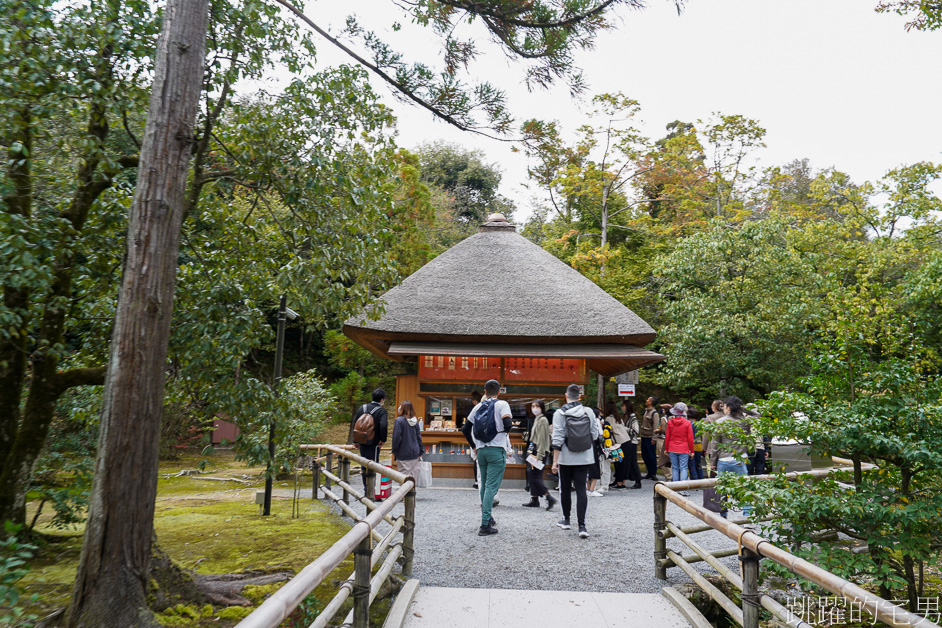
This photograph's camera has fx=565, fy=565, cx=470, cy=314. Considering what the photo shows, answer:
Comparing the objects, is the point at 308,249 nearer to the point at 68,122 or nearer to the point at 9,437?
the point at 68,122

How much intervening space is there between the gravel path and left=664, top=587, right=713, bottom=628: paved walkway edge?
24 centimetres

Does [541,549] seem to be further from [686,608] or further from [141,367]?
[141,367]

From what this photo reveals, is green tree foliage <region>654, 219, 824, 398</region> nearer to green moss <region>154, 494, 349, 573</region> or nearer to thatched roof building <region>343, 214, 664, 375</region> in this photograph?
thatched roof building <region>343, 214, 664, 375</region>

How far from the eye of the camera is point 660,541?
4.43 metres

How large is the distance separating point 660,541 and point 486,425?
6.18 ft

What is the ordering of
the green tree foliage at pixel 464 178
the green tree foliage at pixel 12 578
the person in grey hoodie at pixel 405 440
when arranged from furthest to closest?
the green tree foliage at pixel 464 178, the person in grey hoodie at pixel 405 440, the green tree foliage at pixel 12 578

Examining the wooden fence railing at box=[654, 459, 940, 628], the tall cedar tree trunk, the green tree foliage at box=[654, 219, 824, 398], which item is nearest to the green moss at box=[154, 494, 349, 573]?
the tall cedar tree trunk

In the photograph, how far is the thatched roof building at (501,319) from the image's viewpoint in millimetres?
9422

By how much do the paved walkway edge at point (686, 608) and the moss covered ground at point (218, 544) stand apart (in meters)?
2.48

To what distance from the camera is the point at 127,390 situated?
128 inches

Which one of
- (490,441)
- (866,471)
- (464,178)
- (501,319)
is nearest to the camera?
(866,471)

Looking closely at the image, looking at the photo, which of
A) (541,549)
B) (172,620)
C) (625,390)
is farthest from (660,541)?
(625,390)

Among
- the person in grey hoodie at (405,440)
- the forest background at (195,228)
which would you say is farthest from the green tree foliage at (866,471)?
the person in grey hoodie at (405,440)

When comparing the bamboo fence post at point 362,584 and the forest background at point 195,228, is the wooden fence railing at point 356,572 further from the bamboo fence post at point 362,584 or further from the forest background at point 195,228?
the forest background at point 195,228
